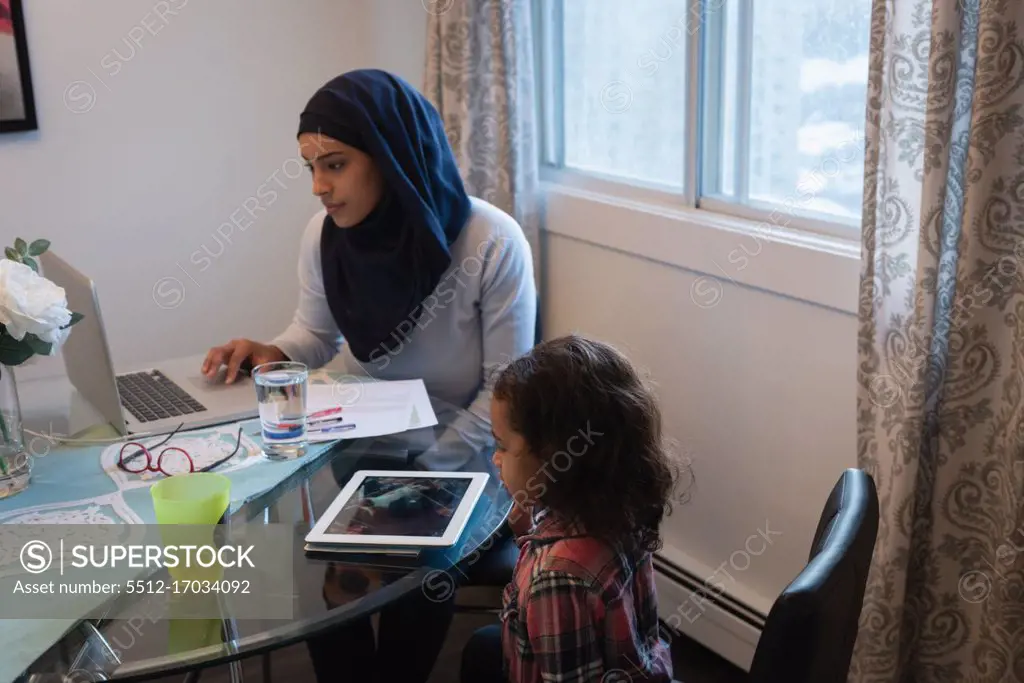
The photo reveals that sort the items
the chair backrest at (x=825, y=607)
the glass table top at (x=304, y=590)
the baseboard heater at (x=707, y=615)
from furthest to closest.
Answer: the baseboard heater at (x=707, y=615)
the glass table top at (x=304, y=590)
the chair backrest at (x=825, y=607)

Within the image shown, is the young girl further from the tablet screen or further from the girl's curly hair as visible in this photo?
the tablet screen

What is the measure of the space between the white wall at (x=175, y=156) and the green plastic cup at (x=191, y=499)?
5.15 ft

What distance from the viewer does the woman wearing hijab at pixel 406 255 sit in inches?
75.9

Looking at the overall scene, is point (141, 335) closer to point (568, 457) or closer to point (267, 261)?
point (267, 261)

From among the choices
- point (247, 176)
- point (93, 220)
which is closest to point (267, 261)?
point (247, 176)

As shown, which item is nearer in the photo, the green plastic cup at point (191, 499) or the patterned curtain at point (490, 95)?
the green plastic cup at point (191, 499)

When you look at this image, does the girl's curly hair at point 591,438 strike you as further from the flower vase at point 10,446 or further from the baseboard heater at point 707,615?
the baseboard heater at point 707,615

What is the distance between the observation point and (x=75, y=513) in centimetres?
140

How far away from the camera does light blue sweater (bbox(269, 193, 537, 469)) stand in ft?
6.57

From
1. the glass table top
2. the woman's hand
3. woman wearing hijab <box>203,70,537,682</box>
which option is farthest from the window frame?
the woman's hand

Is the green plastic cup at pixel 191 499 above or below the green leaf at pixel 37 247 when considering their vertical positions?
below

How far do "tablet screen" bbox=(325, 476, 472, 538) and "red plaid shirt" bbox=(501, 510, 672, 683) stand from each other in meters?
0.19

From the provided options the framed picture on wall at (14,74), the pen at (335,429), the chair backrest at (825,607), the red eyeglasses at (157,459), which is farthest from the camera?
the framed picture on wall at (14,74)

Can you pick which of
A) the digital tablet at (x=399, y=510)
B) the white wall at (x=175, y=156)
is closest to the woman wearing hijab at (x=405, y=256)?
the digital tablet at (x=399, y=510)
